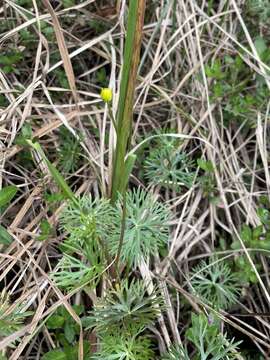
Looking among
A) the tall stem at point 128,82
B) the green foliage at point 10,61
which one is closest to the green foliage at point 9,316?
the tall stem at point 128,82

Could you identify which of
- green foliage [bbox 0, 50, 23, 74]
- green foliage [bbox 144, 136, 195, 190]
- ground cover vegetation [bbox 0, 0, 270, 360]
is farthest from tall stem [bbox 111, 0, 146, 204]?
green foliage [bbox 0, 50, 23, 74]

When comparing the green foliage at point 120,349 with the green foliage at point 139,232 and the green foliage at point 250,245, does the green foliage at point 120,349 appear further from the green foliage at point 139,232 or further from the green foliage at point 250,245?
the green foliage at point 250,245

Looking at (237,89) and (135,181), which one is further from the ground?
(237,89)

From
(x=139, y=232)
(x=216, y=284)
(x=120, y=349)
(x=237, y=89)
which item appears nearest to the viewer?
(x=120, y=349)

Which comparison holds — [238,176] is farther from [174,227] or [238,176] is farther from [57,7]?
[57,7]

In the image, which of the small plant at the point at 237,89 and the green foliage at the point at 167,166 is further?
the small plant at the point at 237,89

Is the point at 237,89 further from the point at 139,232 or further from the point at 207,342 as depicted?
the point at 207,342

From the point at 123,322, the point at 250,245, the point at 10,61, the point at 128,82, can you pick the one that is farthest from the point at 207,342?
the point at 10,61
